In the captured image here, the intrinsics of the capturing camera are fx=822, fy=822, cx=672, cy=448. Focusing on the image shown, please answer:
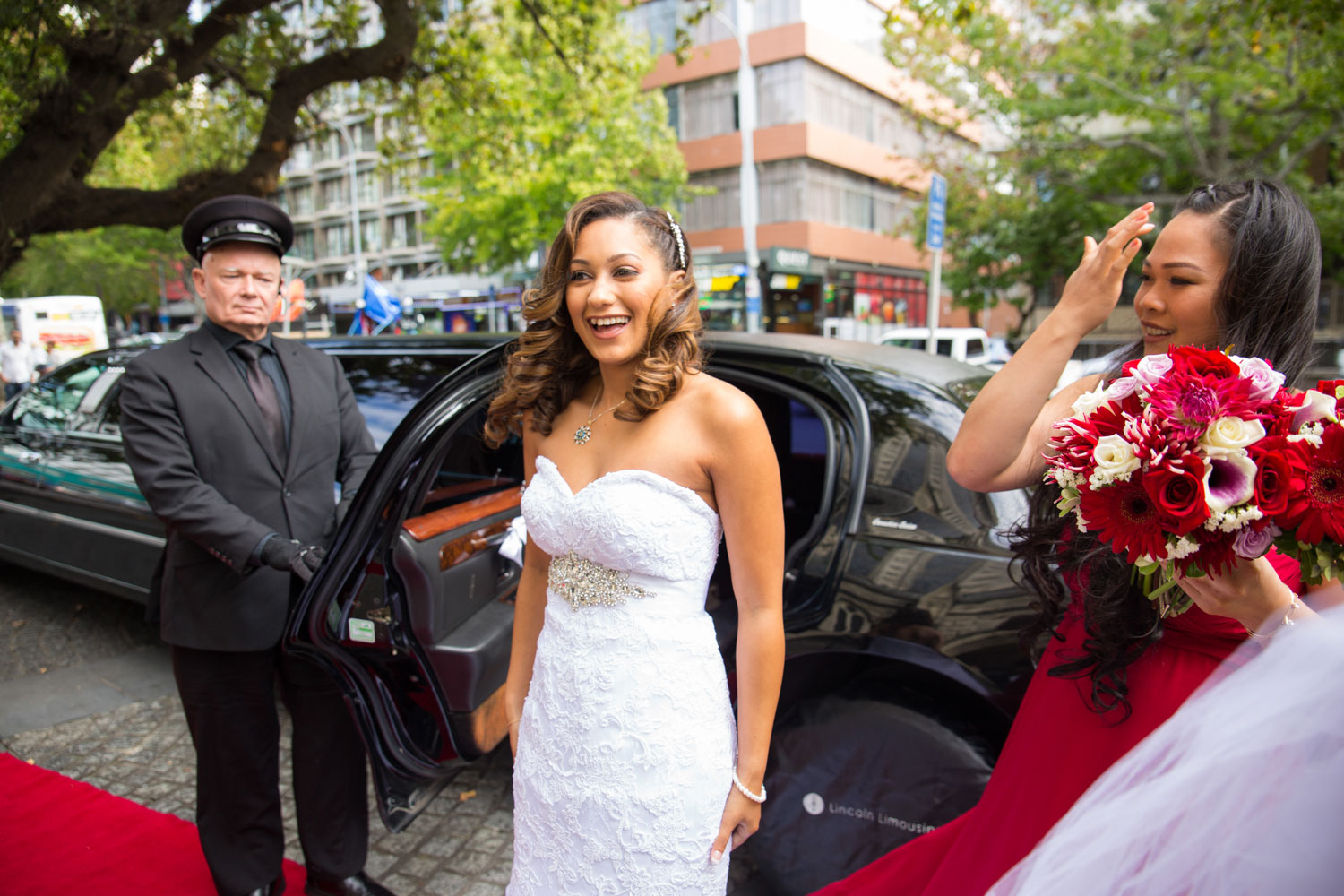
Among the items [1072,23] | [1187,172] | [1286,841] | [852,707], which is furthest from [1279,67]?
[1286,841]

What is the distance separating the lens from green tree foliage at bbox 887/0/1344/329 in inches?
483

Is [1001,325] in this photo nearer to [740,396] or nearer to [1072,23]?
[1072,23]

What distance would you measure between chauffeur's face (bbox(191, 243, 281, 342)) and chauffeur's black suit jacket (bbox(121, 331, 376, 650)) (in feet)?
0.31

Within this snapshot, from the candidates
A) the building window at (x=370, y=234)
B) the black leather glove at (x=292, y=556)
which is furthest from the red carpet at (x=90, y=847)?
the building window at (x=370, y=234)

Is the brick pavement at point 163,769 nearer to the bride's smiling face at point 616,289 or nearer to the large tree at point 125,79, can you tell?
the bride's smiling face at point 616,289

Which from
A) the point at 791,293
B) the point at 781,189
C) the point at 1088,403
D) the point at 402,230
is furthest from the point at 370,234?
the point at 1088,403

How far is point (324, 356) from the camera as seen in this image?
278cm

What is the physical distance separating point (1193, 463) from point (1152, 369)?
6.7 inches

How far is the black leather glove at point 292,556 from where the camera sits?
2.33 metres

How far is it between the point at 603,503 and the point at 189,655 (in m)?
1.68

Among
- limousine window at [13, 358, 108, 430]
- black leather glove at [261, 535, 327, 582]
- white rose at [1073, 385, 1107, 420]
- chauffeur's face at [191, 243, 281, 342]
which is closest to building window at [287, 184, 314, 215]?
limousine window at [13, 358, 108, 430]

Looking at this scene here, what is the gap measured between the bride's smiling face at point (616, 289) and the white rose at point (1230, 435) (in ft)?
3.27

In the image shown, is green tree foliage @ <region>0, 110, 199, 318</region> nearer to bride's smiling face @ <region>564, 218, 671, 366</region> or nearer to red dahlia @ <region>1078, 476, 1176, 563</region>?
bride's smiling face @ <region>564, 218, 671, 366</region>

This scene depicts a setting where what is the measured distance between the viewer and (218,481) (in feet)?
7.97
